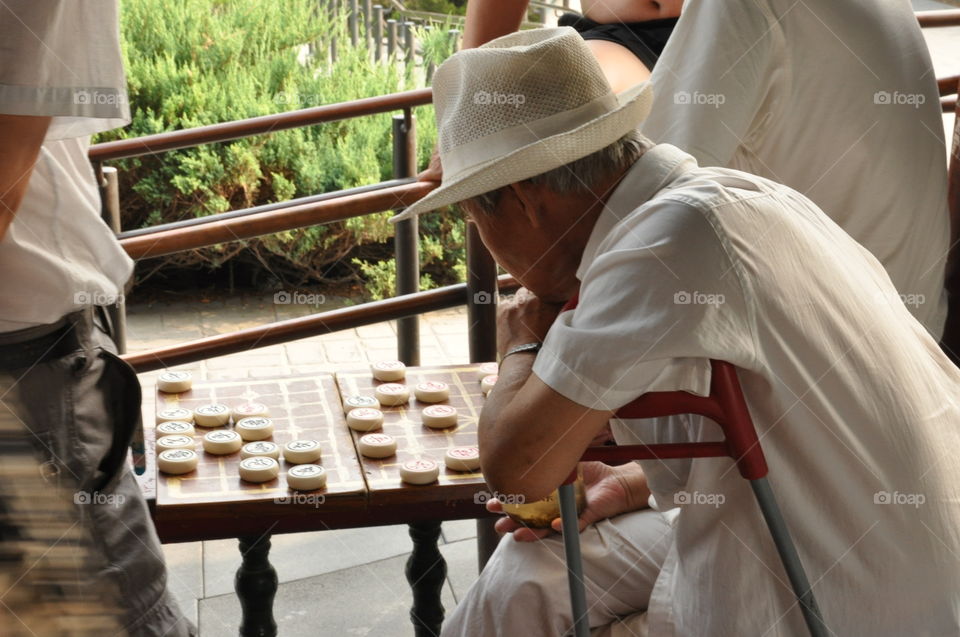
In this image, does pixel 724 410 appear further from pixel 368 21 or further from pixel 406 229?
pixel 368 21

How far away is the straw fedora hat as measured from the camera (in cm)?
173

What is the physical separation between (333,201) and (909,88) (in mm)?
1267

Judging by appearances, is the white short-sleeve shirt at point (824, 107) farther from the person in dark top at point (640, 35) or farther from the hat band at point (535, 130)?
the person in dark top at point (640, 35)

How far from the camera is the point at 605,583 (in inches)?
80.6

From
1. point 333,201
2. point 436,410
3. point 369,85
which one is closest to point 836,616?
point 436,410

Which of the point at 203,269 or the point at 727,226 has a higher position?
the point at 727,226

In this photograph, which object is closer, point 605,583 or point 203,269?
point 605,583

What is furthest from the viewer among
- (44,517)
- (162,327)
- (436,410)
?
(162,327)

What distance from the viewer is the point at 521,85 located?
1.82m

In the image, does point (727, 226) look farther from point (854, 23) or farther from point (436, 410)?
point (436, 410)
